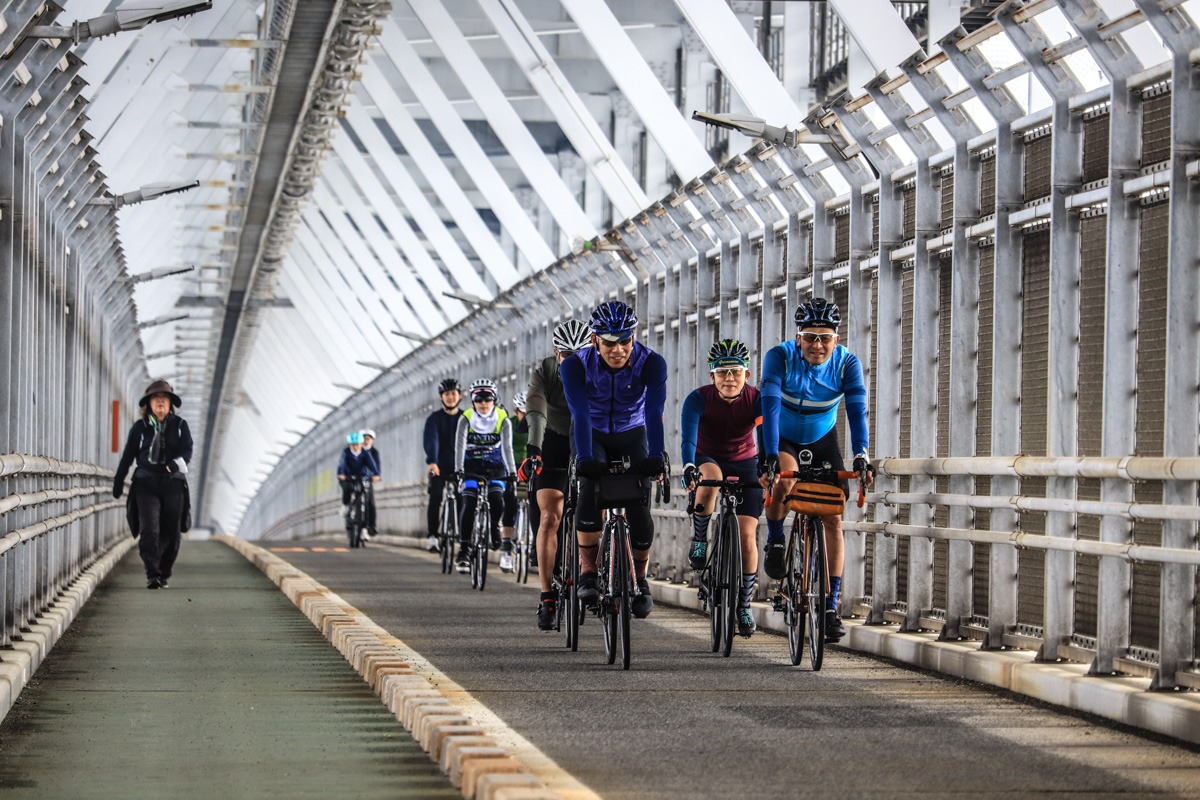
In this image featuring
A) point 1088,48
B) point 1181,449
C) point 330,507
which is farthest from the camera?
point 330,507

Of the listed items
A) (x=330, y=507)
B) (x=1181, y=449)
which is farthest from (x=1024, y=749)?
(x=330, y=507)

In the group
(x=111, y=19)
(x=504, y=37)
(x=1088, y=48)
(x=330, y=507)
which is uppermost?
(x=504, y=37)

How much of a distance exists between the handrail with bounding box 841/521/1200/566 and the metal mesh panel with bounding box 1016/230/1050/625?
17cm

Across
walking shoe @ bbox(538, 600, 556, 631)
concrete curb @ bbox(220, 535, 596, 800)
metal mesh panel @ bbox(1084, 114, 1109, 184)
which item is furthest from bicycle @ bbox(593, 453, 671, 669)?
metal mesh panel @ bbox(1084, 114, 1109, 184)

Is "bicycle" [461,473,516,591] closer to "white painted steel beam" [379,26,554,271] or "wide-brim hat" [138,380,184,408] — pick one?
"wide-brim hat" [138,380,184,408]

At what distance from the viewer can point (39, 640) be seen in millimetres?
10148

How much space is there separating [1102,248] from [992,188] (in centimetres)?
139

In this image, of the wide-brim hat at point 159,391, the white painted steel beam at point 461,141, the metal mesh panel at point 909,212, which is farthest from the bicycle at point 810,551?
the white painted steel beam at point 461,141

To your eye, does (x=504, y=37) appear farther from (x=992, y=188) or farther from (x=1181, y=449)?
(x=1181, y=449)

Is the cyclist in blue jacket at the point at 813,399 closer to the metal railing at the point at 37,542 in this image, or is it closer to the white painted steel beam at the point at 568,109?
the metal railing at the point at 37,542

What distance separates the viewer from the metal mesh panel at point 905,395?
11.3 metres

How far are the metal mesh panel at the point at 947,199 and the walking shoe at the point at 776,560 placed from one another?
2.10 m

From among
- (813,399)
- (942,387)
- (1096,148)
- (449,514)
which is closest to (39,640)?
(813,399)

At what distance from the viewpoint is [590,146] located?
20672 mm
